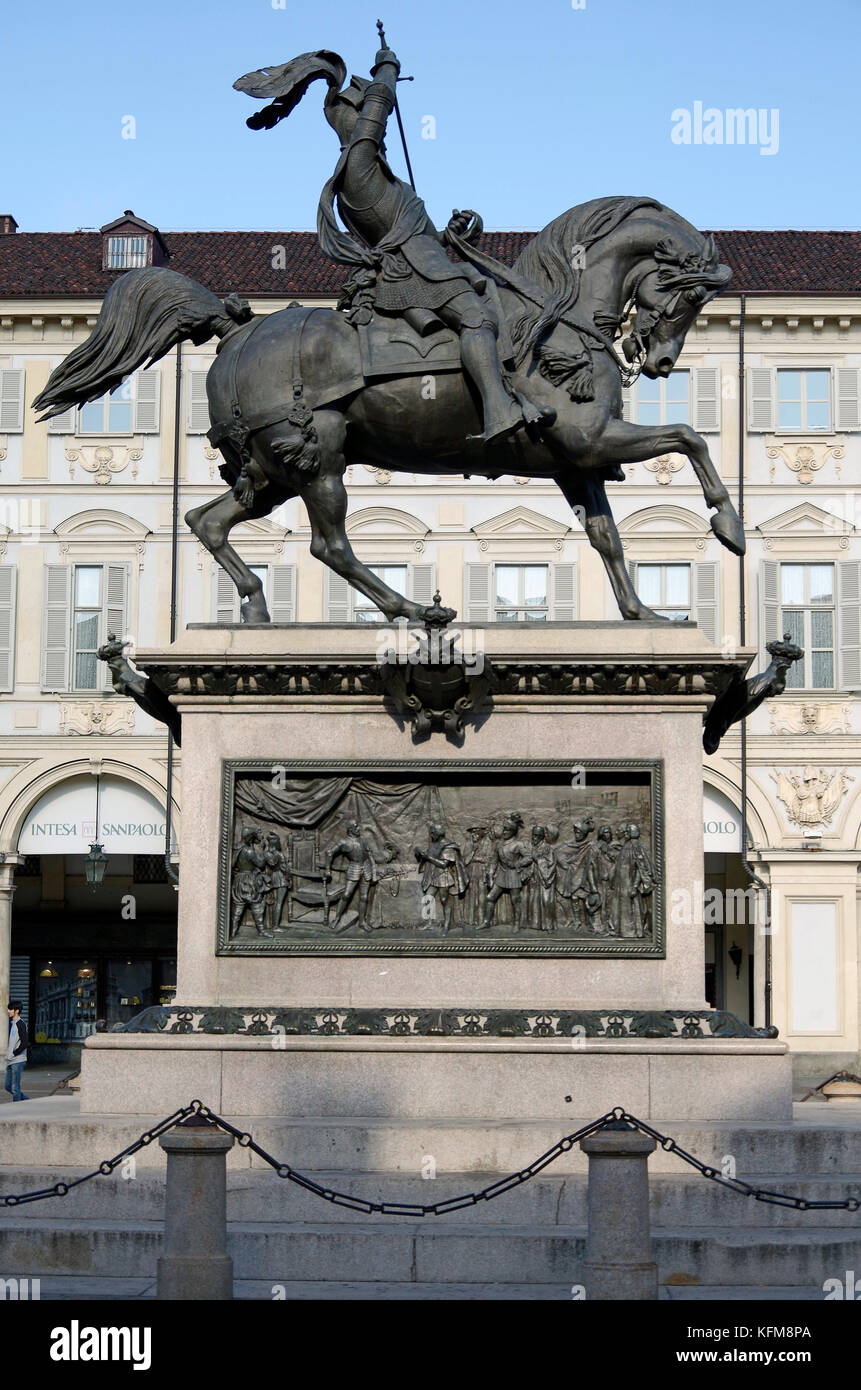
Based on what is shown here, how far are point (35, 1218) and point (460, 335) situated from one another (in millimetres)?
6312

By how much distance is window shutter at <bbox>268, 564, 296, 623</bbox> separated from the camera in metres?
39.4

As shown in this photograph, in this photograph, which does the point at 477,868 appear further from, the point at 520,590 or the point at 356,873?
the point at 520,590

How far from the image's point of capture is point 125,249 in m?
43.3

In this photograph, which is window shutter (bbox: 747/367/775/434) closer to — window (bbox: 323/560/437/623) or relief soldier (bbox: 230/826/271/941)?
window (bbox: 323/560/437/623)

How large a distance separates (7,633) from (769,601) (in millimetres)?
14703

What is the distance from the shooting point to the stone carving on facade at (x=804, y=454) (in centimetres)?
3994

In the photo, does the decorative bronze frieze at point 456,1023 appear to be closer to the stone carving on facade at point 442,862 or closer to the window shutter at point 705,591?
the stone carving on facade at point 442,862

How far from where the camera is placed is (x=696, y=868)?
43.1ft

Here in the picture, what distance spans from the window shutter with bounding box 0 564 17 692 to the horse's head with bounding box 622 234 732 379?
88.4 ft

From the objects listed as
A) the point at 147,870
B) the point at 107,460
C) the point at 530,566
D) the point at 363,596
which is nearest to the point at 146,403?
the point at 107,460

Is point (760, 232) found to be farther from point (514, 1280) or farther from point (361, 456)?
point (514, 1280)

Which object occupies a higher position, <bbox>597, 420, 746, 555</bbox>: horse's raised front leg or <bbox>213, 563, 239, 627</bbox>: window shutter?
<bbox>213, 563, 239, 627</bbox>: window shutter

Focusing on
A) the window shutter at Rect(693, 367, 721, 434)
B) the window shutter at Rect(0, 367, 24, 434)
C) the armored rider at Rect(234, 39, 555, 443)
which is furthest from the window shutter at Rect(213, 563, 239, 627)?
the armored rider at Rect(234, 39, 555, 443)
